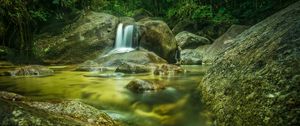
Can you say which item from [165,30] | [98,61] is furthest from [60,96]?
[165,30]

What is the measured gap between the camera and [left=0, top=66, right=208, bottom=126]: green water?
447cm

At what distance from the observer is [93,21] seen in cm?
1589

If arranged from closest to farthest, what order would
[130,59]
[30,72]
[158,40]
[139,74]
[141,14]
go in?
[30,72], [139,74], [130,59], [158,40], [141,14]

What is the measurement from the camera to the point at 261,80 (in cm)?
327

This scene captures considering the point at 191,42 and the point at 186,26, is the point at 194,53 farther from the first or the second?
the point at 186,26

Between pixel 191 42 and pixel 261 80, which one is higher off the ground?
pixel 191 42

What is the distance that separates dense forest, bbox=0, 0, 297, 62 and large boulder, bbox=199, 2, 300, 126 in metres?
5.60

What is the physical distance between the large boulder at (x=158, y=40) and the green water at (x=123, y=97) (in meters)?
5.89

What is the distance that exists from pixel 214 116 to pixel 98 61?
9.23 metres

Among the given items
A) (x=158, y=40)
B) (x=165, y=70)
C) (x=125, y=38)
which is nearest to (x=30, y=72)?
(x=165, y=70)

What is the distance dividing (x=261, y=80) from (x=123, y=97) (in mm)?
3261

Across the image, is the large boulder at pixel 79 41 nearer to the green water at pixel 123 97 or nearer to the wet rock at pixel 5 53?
the wet rock at pixel 5 53

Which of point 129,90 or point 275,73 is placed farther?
point 129,90

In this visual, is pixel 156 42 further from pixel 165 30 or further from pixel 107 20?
pixel 107 20
